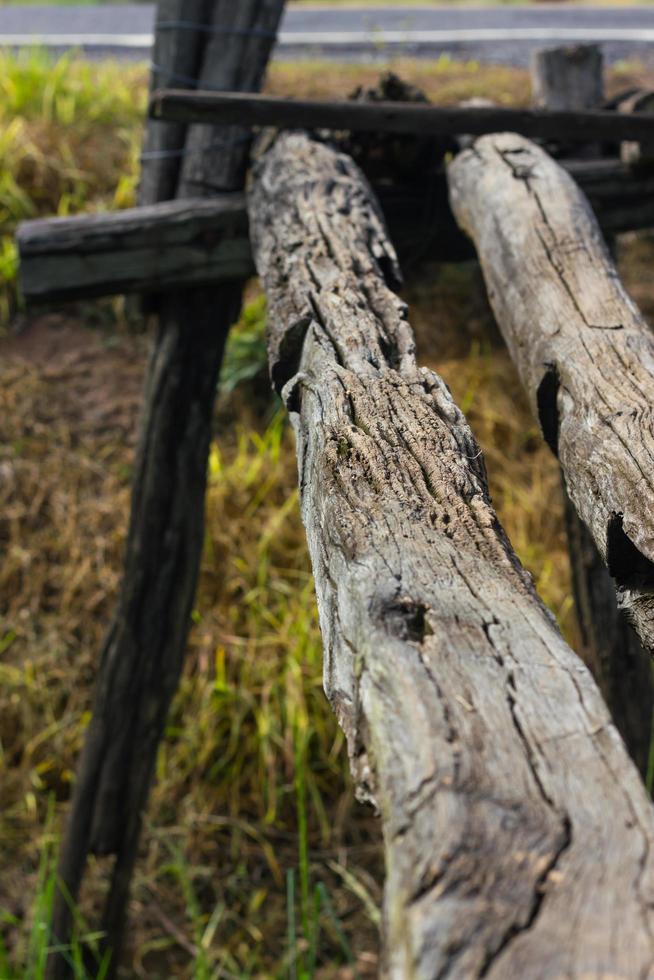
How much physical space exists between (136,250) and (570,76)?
1339 mm

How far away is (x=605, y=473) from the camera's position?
1.52 m

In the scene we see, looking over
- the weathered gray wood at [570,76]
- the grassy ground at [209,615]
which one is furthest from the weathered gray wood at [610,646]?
the weathered gray wood at [570,76]

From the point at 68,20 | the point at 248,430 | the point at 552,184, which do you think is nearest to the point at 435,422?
the point at 552,184

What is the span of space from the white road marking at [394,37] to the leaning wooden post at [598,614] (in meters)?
4.42

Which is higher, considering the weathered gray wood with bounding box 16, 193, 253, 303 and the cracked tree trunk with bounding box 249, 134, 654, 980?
the weathered gray wood with bounding box 16, 193, 253, 303

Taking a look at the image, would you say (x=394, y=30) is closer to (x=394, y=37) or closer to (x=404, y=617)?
(x=394, y=37)

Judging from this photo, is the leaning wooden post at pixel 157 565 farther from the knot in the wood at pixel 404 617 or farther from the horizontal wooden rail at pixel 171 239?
the knot in the wood at pixel 404 617

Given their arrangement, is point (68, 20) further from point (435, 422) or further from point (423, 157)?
point (435, 422)

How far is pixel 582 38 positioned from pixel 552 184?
19.5 feet

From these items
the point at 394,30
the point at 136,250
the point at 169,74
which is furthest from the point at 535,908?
the point at 394,30

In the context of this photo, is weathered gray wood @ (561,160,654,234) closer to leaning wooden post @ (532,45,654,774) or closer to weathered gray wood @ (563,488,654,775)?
leaning wooden post @ (532,45,654,774)

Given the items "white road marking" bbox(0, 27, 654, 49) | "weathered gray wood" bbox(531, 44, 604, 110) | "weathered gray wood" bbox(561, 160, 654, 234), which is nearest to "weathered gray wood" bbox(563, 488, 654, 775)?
"weathered gray wood" bbox(561, 160, 654, 234)

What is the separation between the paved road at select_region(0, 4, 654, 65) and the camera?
23.5ft

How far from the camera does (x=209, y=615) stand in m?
4.02
